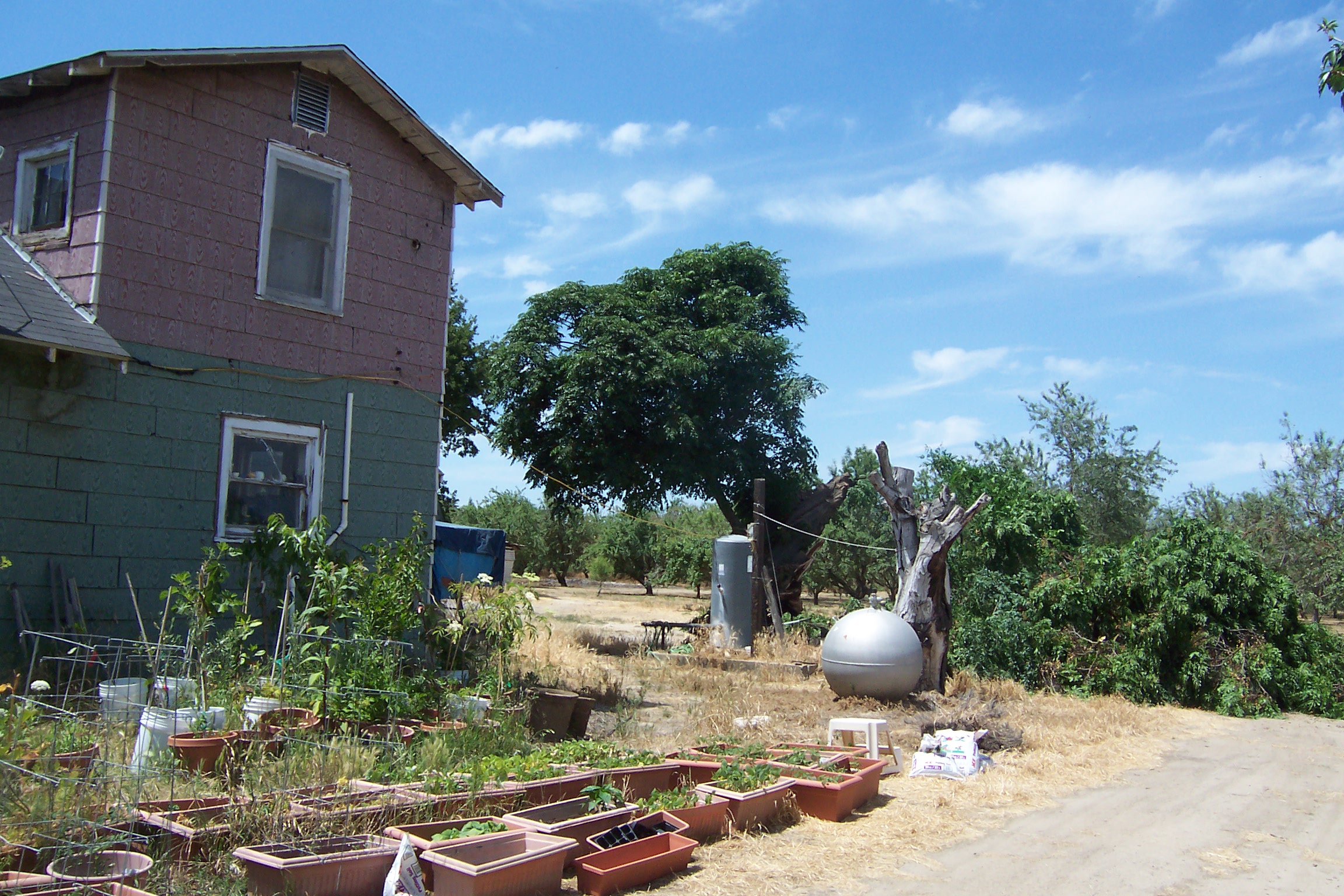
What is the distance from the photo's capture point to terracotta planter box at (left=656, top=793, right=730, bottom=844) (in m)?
6.32

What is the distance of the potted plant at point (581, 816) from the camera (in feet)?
18.3

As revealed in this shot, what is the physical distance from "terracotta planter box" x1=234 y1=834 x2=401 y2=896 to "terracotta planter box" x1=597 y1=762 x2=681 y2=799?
2079 millimetres

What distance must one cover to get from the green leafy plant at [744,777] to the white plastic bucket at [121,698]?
13.1 feet

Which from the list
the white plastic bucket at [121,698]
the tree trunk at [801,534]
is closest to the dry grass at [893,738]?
the white plastic bucket at [121,698]

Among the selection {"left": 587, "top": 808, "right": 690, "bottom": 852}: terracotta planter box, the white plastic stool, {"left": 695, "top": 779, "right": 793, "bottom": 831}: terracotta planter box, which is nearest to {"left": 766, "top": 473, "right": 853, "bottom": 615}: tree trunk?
the white plastic stool

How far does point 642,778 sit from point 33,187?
8.44 metres

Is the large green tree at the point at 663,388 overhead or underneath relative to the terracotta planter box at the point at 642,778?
overhead

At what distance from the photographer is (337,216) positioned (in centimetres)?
1092

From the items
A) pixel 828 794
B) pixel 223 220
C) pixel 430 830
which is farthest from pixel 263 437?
pixel 828 794

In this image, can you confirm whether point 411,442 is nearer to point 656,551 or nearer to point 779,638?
point 779,638

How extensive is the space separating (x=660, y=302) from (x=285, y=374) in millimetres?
14393

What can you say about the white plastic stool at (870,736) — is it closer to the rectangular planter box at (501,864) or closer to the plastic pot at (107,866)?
the rectangular planter box at (501,864)

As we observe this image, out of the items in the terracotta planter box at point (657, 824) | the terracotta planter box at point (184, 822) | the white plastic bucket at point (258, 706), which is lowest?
the terracotta planter box at point (657, 824)

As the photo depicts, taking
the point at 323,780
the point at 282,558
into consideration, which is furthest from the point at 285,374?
the point at 323,780
